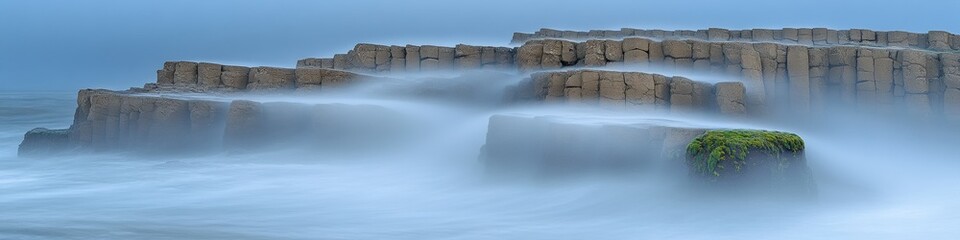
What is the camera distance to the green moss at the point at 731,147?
1177cm

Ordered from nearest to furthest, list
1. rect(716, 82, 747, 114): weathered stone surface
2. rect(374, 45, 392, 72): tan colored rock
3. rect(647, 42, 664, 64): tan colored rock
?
rect(716, 82, 747, 114): weathered stone surface
rect(647, 42, 664, 64): tan colored rock
rect(374, 45, 392, 72): tan colored rock

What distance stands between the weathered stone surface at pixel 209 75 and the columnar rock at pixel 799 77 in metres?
11.2

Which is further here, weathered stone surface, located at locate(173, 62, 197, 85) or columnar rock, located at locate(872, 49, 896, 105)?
weathered stone surface, located at locate(173, 62, 197, 85)

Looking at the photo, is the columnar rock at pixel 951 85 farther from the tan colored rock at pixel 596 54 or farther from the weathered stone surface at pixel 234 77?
the weathered stone surface at pixel 234 77

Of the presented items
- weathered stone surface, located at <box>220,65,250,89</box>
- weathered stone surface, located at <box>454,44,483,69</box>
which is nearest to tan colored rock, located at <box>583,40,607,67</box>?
weathered stone surface, located at <box>454,44,483,69</box>

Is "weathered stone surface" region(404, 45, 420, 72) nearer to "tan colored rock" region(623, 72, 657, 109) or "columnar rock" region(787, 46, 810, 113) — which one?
"tan colored rock" region(623, 72, 657, 109)

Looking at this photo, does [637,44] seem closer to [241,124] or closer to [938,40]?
[241,124]

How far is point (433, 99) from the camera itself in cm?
1994

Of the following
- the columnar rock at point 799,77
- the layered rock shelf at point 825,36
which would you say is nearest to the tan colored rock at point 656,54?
the columnar rock at point 799,77

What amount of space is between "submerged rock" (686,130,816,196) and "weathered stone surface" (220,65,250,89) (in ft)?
36.0

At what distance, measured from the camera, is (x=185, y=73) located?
817 inches

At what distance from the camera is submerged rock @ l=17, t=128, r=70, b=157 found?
20.7 meters

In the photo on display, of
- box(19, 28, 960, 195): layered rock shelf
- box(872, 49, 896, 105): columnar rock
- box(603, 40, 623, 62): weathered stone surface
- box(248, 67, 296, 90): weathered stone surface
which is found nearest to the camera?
box(19, 28, 960, 195): layered rock shelf

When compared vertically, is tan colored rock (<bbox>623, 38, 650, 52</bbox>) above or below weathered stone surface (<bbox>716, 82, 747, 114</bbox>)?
above
